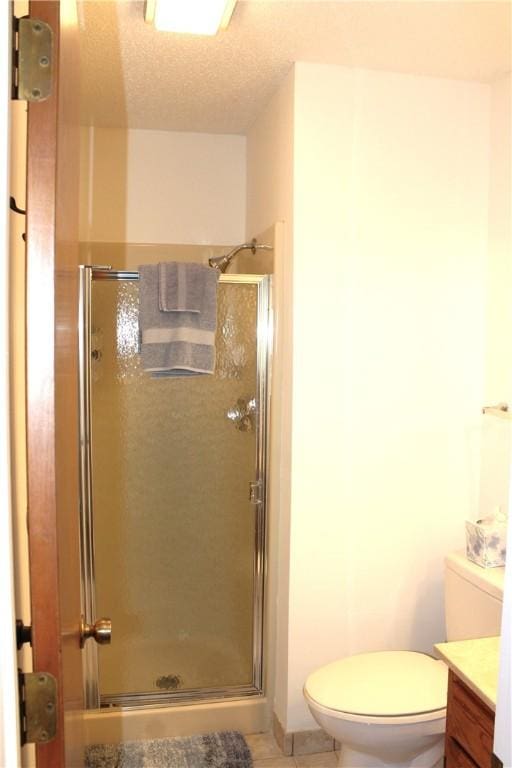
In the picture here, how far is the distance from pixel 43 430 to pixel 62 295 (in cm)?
20

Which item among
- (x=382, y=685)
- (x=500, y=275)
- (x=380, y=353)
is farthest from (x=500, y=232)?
(x=382, y=685)

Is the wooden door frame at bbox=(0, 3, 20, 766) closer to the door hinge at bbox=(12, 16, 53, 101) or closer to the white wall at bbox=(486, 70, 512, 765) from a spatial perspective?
the door hinge at bbox=(12, 16, 53, 101)

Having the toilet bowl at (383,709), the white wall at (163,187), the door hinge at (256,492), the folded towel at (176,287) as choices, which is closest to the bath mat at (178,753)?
the toilet bowl at (383,709)

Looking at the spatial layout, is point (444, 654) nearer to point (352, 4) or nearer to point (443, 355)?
point (443, 355)

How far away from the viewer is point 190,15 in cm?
180

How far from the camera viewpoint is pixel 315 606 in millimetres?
2391

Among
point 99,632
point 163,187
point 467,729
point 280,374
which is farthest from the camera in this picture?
point 163,187

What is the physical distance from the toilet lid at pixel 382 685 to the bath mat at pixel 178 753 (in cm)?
57

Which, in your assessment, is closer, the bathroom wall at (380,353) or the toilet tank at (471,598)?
the toilet tank at (471,598)

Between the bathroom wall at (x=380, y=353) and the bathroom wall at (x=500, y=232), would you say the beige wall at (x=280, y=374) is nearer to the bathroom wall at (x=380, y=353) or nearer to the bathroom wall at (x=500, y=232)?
the bathroom wall at (x=380, y=353)

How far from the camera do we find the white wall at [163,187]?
3004 mm

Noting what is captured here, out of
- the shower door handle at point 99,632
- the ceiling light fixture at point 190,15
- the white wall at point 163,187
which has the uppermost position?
the ceiling light fixture at point 190,15

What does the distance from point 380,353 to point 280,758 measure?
1.52m

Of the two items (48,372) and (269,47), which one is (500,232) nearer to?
(269,47)
